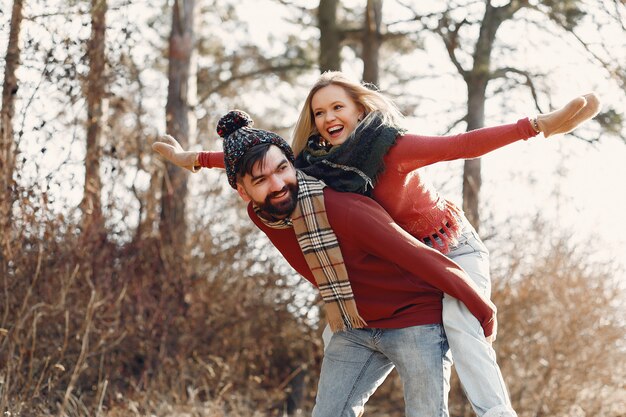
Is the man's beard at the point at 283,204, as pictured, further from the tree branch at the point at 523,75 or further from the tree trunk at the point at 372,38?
the tree branch at the point at 523,75

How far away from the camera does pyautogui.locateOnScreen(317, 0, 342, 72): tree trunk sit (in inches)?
424

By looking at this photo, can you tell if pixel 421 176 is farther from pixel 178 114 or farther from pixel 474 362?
pixel 178 114

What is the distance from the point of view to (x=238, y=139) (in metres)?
3.54

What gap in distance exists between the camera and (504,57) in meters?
10.8

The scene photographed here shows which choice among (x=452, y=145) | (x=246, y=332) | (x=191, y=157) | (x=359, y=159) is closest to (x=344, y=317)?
(x=359, y=159)

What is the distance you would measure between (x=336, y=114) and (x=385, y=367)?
3.69ft

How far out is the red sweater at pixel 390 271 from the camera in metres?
3.34

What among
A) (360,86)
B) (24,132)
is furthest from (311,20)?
(360,86)

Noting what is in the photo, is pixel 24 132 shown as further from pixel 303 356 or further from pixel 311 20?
pixel 311 20

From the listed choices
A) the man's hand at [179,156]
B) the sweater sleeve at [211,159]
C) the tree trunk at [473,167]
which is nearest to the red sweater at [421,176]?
the sweater sleeve at [211,159]

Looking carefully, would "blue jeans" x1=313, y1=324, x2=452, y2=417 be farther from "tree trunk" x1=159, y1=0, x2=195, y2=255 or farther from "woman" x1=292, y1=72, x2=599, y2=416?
"tree trunk" x1=159, y1=0, x2=195, y2=255

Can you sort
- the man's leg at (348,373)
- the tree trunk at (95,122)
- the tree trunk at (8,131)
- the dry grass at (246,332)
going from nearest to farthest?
the man's leg at (348,373)
the tree trunk at (8,131)
the tree trunk at (95,122)
the dry grass at (246,332)

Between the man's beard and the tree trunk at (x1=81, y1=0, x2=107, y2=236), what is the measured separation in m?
3.73

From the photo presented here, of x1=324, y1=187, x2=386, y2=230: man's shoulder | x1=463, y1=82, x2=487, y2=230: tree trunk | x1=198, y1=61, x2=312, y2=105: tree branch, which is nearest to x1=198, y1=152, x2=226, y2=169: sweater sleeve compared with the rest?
x1=324, y1=187, x2=386, y2=230: man's shoulder
